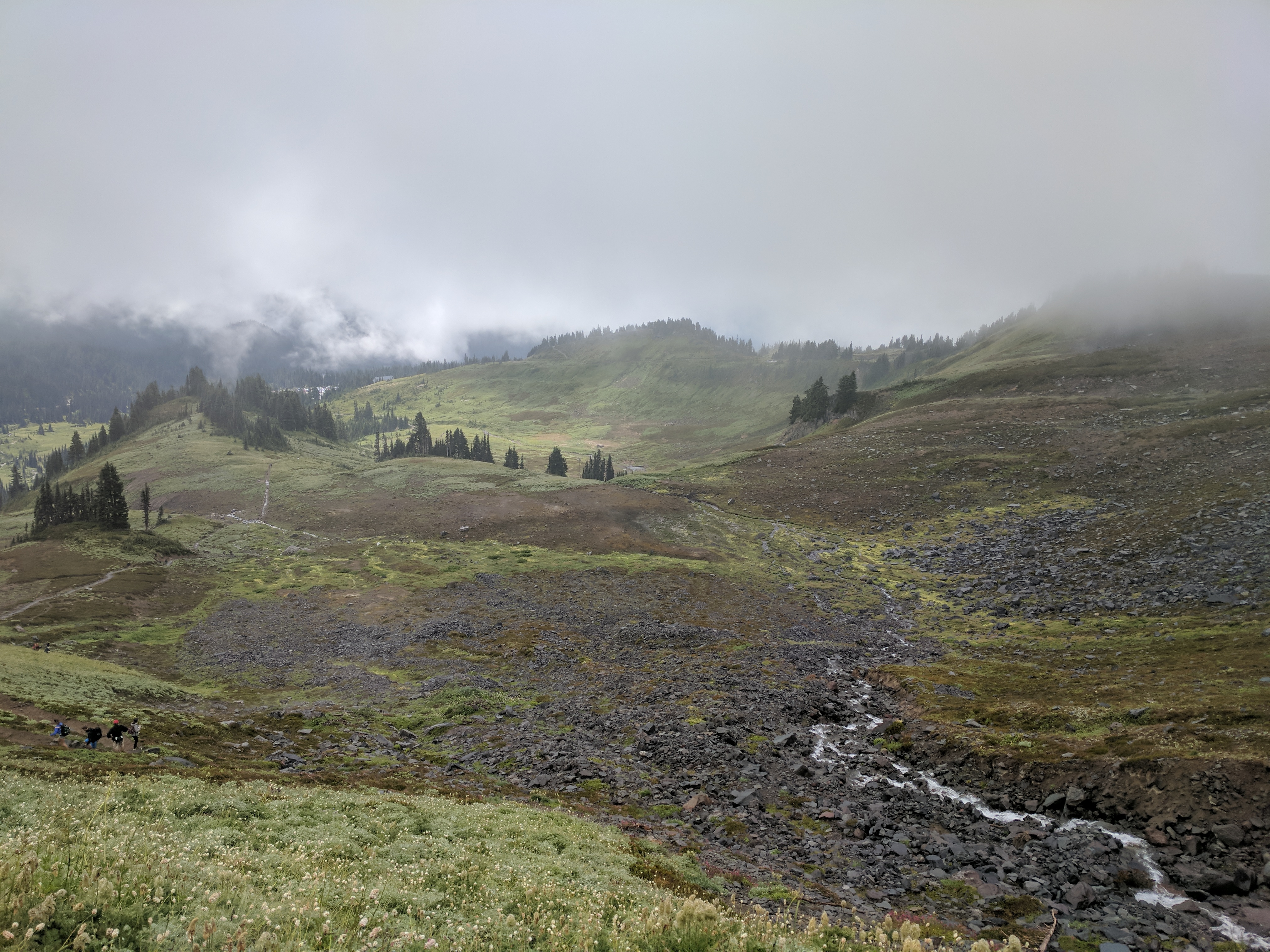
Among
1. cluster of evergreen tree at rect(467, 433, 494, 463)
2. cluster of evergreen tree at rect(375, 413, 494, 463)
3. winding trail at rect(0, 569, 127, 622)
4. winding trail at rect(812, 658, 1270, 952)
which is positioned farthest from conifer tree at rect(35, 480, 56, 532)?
cluster of evergreen tree at rect(467, 433, 494, 463)

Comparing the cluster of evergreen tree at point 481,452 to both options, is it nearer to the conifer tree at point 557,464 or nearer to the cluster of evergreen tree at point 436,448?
the cluster of evergreen tree at point 436,448

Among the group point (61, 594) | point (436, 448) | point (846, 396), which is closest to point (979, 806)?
point (61, 594)

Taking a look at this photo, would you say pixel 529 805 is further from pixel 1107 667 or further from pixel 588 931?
pixel 1107 667

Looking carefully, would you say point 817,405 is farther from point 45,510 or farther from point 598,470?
point 45,510

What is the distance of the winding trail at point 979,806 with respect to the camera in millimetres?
12469

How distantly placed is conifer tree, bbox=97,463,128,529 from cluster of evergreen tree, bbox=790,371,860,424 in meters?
142

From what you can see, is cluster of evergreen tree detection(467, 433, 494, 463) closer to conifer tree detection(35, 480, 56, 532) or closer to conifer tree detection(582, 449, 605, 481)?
conifer tree detection(582, 449, 605, 481)

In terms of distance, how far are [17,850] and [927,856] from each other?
2020 cm

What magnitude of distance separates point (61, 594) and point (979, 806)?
2797 inches

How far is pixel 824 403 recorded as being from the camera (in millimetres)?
149000

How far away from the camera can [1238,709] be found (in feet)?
62.1

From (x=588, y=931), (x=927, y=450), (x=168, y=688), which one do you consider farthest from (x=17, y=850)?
(x=927, y=450)

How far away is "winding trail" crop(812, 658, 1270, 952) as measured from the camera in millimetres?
12469

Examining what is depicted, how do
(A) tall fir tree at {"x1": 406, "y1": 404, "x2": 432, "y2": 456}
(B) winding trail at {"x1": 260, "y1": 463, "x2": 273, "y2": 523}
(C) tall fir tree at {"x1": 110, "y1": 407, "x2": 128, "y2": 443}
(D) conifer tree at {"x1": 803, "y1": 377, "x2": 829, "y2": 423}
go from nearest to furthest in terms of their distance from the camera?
(B) winding trail at {"x1": 260, "y1": 463, "x2": 273, "y2": 523} → (D) conifer tree at {"x1": 803, "y1": 377, "x2": 829, "y2": 423} → (C) tall fir tree at {"x1": 110, "y1": 407, "x2": 128, "y2": 443} → (A) tall fir tree at {"x1": 406, "y1": 404, "x2": 432, "y2": 456}
